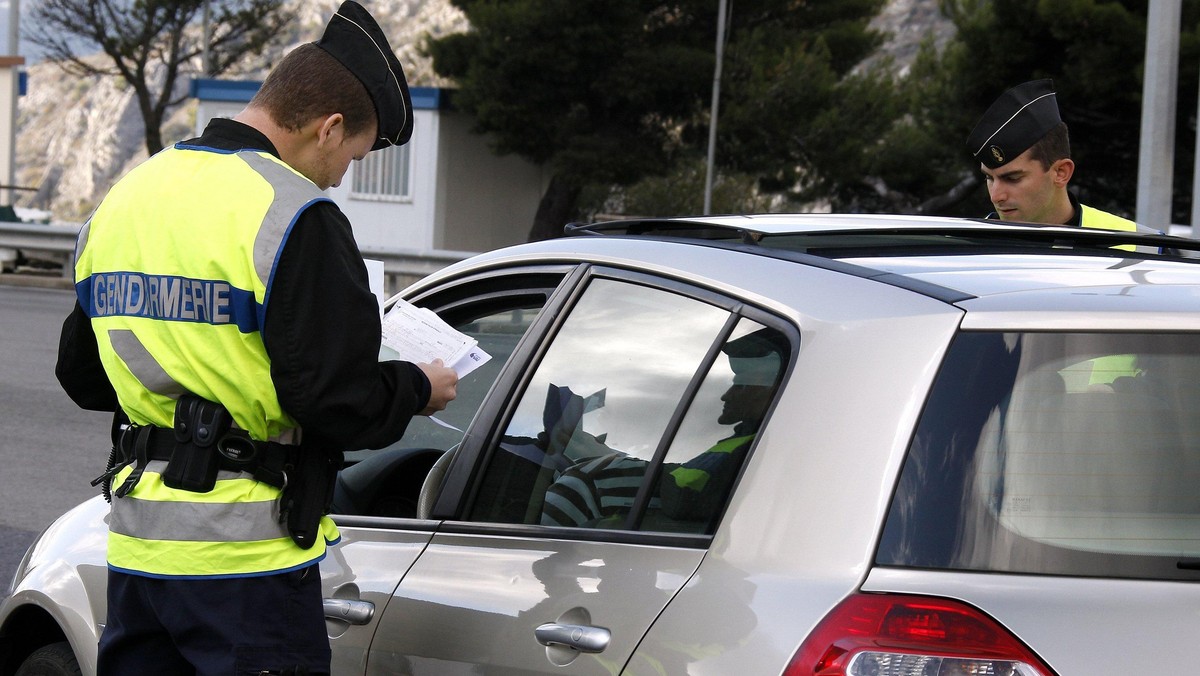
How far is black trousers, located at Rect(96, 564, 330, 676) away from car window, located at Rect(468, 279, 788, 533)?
0.35 meters

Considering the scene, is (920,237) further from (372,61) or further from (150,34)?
(150,34)

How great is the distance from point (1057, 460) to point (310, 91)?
130 centimetres

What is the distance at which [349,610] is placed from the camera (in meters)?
2.53

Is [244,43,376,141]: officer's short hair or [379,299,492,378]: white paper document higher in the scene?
[244,43,376,141]: officer's short hair

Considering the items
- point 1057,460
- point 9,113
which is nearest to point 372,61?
point 1057,460

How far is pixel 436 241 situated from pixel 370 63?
90.2ft

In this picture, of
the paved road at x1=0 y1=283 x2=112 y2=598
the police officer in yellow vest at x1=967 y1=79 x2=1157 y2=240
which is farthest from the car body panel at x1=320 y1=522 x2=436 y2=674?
the paved road at x1=0 y1=283 x2=112 y2=598

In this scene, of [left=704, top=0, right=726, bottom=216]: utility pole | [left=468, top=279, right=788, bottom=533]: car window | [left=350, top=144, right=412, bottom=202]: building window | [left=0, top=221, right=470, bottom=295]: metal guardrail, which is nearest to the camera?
[left=468, top=279, right=788, bottom=533]: car window

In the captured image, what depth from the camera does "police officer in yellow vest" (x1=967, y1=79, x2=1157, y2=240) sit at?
4195 mm

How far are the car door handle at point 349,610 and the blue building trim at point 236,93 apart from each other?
90.9ft

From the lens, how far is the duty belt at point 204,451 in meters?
2.22

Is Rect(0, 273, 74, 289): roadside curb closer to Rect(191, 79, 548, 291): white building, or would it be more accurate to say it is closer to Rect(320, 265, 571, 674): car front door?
Rect(191, 79, 548, 291): white building

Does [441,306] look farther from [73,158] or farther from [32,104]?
[32,104]

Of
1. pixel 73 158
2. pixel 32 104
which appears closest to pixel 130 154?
pixel 73 158
